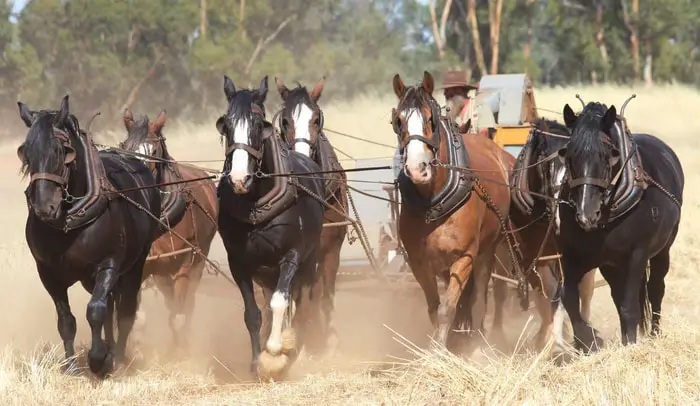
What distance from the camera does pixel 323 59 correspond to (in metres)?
37.1

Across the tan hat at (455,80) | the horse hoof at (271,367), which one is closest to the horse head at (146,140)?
the horse hoof at (271,367)

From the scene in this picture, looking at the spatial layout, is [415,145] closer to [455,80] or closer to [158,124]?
[158,124]

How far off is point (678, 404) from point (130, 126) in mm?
6006

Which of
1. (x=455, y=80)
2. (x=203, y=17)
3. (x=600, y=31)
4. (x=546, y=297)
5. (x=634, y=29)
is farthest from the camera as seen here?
(x=600, y=31)

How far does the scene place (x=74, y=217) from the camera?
700 centimetres

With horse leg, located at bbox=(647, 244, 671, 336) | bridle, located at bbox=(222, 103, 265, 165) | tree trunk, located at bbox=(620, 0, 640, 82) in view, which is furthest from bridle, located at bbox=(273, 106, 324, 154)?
tree trunk, located at bbox=(620, 0, 640, 82)

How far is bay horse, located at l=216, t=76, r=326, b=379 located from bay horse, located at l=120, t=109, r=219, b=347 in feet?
4.28

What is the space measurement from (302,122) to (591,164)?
317cm

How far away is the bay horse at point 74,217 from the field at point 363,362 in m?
0.41

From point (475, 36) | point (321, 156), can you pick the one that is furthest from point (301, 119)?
point (475, 36)

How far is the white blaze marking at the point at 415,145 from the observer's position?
689 centimetres

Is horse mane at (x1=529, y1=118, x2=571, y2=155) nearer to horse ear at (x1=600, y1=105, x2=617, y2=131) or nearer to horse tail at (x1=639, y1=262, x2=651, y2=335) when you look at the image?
horse tail at (x1=639, y1=262, x2=651, y2=335)

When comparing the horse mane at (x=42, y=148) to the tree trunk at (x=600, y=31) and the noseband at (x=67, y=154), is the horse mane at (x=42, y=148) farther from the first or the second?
the tree trunk at (x=600, y=31)

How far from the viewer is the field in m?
5.50
